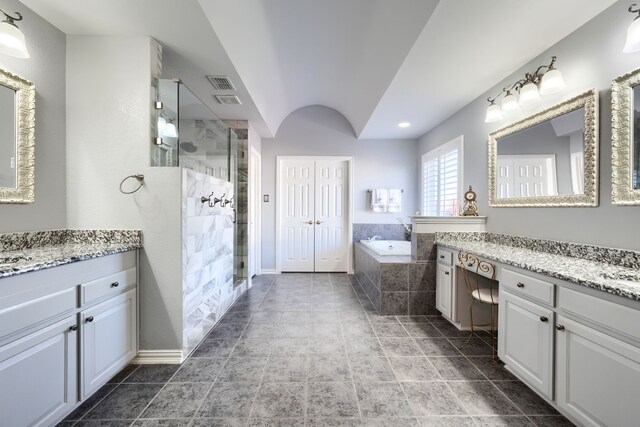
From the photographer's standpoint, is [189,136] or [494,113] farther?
[494,113]

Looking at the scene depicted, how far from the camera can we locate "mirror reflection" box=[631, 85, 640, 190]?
147 centimetres

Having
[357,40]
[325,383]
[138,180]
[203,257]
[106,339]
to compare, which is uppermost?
[357,40]

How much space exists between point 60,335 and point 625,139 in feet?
10.7

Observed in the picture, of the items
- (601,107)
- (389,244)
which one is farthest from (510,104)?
(389,244)

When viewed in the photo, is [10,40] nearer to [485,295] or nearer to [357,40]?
[357,40]

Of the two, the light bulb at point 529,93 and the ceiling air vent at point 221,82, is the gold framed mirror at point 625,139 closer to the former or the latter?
the light bulb at point 529,93

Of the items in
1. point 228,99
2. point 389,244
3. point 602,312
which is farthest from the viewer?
point 389,244

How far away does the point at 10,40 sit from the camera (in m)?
1.37

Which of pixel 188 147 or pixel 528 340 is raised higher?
pixel 188 147

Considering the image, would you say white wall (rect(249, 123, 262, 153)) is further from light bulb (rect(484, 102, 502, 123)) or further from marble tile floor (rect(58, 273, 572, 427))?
light bulb (rect(484, 102, 502, 123))

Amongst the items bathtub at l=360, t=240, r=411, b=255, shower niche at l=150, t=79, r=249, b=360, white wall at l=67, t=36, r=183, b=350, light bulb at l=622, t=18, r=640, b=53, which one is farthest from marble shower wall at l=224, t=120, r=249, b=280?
light bulb at l=622, t=18, r=640, b=53

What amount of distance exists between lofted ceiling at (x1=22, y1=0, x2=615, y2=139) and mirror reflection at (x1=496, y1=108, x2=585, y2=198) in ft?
2.00

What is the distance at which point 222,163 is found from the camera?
3.02 metres

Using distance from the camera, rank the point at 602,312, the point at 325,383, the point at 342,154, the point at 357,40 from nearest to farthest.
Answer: the point at 602,312, the point at 325,383, the point at 357,40, the point at 342,154
